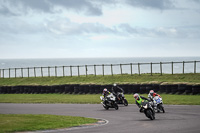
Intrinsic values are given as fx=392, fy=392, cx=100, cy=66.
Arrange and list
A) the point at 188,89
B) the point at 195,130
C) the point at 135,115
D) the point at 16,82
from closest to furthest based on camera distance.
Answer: the point at 195,130, the point at 135,115, the point at 188,89, the point at 16,82

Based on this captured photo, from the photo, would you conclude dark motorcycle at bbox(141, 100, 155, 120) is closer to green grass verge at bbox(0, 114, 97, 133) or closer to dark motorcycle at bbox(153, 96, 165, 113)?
green grass verge at bbox(0, 114, 97, 133)

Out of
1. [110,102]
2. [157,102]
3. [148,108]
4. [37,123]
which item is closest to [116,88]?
[110,102]

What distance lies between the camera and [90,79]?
46812 mm

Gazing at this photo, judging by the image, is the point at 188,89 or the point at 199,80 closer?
the point at 188,89

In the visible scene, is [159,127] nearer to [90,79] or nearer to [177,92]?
[177,92]

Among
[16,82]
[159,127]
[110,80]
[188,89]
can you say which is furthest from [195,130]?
[16,82]

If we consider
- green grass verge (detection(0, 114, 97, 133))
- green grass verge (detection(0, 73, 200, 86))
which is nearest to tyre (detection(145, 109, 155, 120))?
green grass verge (detection(0, 114, 97, 133))

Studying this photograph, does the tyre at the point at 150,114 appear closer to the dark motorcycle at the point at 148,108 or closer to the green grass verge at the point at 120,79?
the dark motorcycle at the point at 148,108

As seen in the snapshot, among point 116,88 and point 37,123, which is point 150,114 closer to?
point 37,123

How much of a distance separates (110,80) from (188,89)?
592 inches

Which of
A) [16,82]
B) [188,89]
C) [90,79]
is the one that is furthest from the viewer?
[16,82]

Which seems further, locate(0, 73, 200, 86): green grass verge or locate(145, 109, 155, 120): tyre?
locate(0, 73, 200, 86): green grass verge

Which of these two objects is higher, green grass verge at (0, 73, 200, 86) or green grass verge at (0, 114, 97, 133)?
green grass verge at (0, 73, 200, 86)

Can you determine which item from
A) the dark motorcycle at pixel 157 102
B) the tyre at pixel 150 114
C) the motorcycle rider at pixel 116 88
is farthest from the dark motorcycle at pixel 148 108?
the motorcycle rider at pixel 116 88
